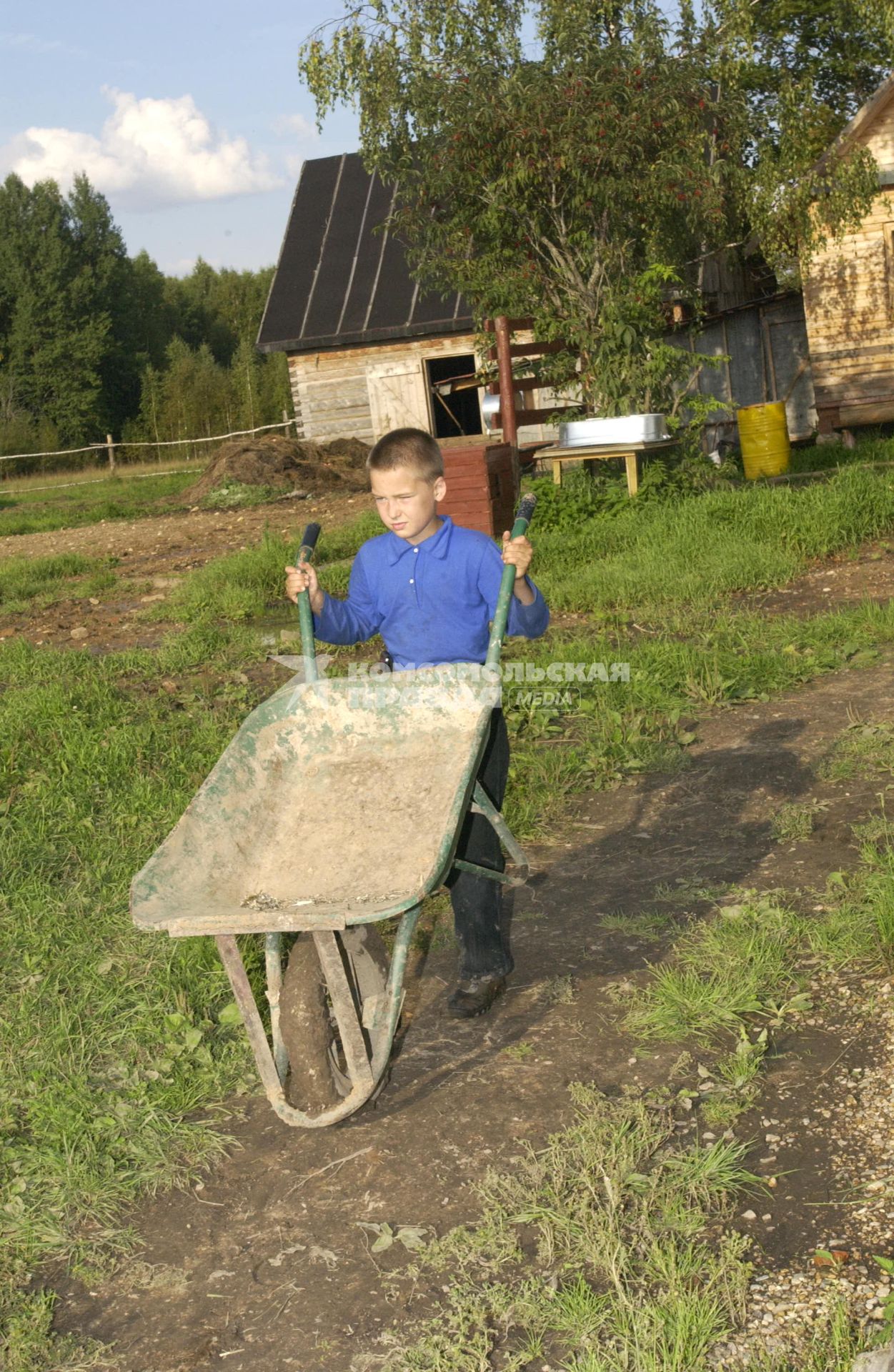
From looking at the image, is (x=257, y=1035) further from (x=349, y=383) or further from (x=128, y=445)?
(x=128, y=445)

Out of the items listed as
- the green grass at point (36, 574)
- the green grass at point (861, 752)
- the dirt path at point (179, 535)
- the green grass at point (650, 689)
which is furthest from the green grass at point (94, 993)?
the dirt path at point (179, 535)

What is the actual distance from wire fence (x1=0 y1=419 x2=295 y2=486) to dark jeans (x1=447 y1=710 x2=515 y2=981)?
18244 millimetres

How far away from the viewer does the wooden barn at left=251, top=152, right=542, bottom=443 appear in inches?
788

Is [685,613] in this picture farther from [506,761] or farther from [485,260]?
[485,260]

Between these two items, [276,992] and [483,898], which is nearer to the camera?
[276,992]

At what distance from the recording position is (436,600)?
3314 millimetres

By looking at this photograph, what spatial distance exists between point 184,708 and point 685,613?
2.84 meters

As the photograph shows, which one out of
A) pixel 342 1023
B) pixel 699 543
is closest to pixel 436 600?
pixel 342 1023

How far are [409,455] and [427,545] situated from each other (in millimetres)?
243

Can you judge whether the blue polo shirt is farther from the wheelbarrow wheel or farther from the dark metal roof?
the dark metal roof

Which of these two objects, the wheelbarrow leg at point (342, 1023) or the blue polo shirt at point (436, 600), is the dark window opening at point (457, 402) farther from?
the wheelbarrow leg at point (342, 1023)

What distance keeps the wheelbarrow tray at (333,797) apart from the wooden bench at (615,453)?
7.29 metres

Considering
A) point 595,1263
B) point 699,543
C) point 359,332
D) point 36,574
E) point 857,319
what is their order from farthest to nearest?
1. point 359,332
2. point 857,319
3. point 36,574
4. point 699,543
5. point 595,1263

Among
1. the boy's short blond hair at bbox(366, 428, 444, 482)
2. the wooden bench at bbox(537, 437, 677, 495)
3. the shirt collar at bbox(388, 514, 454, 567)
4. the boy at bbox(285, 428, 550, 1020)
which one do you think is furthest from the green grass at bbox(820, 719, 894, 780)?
the wooden bench at bbox(537, 437, 677, 495)
